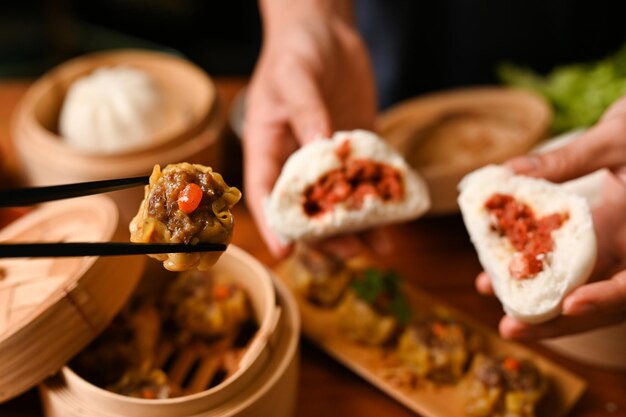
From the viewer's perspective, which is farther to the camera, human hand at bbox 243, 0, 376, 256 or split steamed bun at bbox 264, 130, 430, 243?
human hand at bbox 243, 0, 376, 256

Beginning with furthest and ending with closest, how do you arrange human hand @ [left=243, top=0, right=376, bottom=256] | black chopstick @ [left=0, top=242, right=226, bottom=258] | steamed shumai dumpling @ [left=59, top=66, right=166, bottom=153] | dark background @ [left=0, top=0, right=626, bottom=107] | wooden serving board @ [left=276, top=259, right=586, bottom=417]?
dark background @ [left=0, top=0, right=626, bottom=107] → steamed shumai dumpling @ [left=59, top=66, right=166, bottom=153] → human hand @ [left=243, top=0, right=376, bottom=256] → wooden serving board @ [left=276, top=259, right=586, bottom=417] → black chopstick @ [left=0, top=242, right=226, bottom=258]

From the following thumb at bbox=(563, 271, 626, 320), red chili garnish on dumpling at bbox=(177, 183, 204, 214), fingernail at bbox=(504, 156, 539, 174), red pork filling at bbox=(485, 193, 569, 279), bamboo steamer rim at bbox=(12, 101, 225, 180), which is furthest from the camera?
bamboo steamer rim at bbox=(12, 101, 225, 180)

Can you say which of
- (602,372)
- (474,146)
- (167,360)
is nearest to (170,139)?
(167,360)

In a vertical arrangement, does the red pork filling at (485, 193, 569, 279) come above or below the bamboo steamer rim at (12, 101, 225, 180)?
above

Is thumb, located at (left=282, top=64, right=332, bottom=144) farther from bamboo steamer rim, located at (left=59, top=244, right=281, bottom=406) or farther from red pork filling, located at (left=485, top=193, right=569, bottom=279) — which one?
red pork filling, located at (left=485, top=193, right=569, bottom=279)

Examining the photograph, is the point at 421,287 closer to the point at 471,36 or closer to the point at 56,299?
the point at 56,299

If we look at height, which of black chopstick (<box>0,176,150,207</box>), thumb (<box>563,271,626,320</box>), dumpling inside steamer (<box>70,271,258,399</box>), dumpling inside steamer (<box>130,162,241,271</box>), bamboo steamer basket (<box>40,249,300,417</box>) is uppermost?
black chopstick (<box>0,176,150,207</box>)

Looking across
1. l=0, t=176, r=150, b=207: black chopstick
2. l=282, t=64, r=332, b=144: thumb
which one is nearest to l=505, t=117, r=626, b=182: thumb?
l=282, t=64, r=332, b=144: thumb
